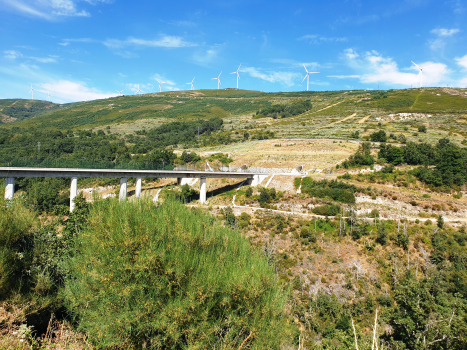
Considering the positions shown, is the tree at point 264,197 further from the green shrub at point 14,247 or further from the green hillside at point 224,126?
the green shrub at point 14,247

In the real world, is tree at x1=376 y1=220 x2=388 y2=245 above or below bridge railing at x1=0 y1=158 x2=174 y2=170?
below

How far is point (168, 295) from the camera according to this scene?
9719 millimetres

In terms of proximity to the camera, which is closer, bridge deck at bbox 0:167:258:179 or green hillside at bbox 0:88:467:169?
bridge deck at bbox 0:167:258:179

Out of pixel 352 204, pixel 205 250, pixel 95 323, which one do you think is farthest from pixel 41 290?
pixel 352 204

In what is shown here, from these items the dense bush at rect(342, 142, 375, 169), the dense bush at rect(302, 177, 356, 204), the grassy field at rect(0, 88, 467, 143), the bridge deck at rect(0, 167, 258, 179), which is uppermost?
the grassy field at rect(0, 88, 467, 143)

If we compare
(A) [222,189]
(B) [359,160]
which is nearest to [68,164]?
(A) [222,189]

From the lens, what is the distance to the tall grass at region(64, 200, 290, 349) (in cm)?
904

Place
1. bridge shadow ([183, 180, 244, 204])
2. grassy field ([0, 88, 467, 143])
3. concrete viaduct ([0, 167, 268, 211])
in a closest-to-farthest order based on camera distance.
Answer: concrete viaduct ([0, 167, 268, 211]) < bridge shadow ([183, 180, 244, 204]) < grassy field ([0, 88, 467, 143])

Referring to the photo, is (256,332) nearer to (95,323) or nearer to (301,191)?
(95,323)

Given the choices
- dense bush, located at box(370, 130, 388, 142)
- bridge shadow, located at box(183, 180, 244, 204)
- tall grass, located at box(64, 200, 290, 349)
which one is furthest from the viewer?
dense bush, located at box(370, 130, 388, 142)

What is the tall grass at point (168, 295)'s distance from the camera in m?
9.04

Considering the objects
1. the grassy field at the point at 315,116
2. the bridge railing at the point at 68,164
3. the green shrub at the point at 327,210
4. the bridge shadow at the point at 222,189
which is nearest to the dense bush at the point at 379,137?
the grassy field at the point at 315,116

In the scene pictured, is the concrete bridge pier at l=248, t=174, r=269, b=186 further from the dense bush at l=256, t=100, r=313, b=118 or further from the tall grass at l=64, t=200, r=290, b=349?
the dense bush at l=256, t=100, r=313, b=118

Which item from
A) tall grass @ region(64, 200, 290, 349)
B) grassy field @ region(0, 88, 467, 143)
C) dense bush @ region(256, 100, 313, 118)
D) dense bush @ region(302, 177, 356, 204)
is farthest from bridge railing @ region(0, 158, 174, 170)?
dense bush @ region(256, 100, 313, 118)
